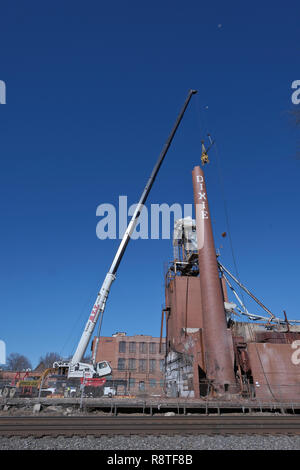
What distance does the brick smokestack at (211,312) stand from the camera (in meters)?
19.0

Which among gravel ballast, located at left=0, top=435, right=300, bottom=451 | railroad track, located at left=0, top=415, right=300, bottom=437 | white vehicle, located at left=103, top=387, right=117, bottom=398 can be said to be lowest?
gravel ballast, located at left=0, top=435, right=300, bottom=451

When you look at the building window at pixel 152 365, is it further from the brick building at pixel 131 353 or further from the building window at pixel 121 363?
the building window at pixel 121 363

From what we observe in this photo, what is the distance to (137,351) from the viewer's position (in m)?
65.7

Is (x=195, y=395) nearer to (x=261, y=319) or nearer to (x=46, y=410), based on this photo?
(x=46, y=410)

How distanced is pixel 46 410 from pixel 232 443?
9422mm

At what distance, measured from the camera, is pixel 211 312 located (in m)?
21.0

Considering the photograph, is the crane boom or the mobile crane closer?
the mobile crane

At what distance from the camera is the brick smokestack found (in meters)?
19.0

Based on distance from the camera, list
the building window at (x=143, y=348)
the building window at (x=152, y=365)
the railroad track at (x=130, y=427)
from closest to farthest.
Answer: the railroad track at (x=130, y=427), the building window at (x=152, y=365), the building window at (x=143, y=348)

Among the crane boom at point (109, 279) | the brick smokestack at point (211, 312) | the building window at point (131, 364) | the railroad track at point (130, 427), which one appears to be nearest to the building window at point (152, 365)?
the building window at point (131, 364)

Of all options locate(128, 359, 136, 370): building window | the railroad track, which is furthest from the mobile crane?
locate(128, 359, 136, 370): building window

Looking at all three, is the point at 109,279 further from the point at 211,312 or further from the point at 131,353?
the point at 131,353

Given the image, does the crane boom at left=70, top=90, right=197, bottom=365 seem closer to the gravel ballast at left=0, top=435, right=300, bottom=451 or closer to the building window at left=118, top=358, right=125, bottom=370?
the gravel ballast at left=0, top=435, right=300, bottom=451
